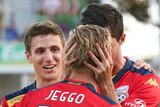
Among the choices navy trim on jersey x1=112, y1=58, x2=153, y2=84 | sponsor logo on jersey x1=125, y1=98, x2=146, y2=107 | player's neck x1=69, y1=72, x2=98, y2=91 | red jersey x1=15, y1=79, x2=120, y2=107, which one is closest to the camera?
red jersey x1=15, y1=79, x2=120, y2=107

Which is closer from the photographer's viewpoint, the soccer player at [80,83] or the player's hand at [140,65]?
the soccer player at [80,83]

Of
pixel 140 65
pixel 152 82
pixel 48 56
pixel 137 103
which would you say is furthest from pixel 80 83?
pixel 48 56

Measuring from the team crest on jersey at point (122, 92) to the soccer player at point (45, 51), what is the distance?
1.24 m

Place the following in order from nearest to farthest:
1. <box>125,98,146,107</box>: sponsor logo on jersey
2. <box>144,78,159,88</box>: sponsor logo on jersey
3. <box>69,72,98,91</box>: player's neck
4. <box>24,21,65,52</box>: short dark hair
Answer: <box>69,72,98,91</box>: player's neck → <box>125,98,146,107</box>: sponsor logo on jersey → <box>144,78,159,88</box>: sponsor logo on jersey → <box>24,21,65,52</box>: short dark hair

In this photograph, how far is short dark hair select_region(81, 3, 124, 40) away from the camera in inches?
215

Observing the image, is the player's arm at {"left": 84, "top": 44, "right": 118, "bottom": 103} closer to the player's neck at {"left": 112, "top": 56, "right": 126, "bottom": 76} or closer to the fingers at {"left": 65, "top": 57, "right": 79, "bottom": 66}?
the fingers at {"left": 65, "top": 57, "right": 79, "bottom": 66}

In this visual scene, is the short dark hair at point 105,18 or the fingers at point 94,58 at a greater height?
the short dark hair at point 105,18

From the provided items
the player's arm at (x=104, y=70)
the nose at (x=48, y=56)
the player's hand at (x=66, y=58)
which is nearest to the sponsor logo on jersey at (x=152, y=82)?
the player's arm at (x=104, y=70)

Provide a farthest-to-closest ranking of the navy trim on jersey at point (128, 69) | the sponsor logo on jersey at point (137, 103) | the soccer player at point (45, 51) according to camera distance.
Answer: the soccer player at point (45, 51)
the navy trim on jersey at point (128, 69)
the sponsor logo on jersey at point (137, 103)

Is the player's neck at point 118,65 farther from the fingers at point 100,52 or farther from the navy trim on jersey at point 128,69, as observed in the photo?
the fingers at point 100,52

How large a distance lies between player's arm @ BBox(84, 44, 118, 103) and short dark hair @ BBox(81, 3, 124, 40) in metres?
0.76

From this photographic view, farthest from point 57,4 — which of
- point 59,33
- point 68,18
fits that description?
point 59,33

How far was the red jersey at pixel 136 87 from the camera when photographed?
5297mm

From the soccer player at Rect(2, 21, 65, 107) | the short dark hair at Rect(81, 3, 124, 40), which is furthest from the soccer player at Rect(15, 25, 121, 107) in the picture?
the soccer player at Rect(2, 21, 65, 107)
